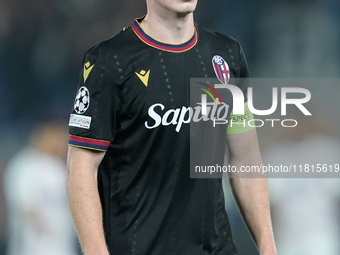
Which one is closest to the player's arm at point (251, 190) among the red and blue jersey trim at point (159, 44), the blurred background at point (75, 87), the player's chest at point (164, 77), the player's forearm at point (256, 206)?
the player's forearm at point (256, 206)

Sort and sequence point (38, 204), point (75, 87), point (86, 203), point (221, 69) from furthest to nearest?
point (75, 87)
point (38, 204)
point (221, 69)
point (86, 203)

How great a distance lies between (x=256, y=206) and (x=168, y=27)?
0.82 meters

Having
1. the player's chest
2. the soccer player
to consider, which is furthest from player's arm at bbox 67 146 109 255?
the player's chest

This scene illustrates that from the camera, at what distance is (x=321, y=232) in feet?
19.1

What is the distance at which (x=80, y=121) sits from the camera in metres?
2.78

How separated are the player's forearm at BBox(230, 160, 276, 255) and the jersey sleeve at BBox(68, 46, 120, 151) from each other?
0.64 meters

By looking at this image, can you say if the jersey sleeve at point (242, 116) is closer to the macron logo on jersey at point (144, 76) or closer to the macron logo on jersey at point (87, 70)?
the macron logo on jersey at point (144, 76)

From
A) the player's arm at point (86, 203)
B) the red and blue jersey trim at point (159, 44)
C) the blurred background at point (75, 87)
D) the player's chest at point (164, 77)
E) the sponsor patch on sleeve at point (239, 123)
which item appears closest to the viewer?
the player's arm at point (86, 203)

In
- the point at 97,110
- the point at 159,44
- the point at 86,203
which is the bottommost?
the point at 86,203

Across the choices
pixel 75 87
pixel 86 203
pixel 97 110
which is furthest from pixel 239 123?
pixel 75 87

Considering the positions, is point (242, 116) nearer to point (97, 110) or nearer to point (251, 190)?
point (251, 190)

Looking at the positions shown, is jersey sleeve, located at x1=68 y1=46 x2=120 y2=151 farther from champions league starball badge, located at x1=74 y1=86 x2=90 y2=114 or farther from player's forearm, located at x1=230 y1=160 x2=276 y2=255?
player's forearm, located at x1=230 y1=160 x2=276 y2=255

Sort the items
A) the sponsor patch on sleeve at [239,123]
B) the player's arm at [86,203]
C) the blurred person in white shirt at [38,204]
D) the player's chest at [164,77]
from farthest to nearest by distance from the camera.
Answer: the blurred person in white shirt at [38,204] < the sponsor patch on sleeve at [239,123] < the player's chest at [164,77] < the player's arm at [86,203]

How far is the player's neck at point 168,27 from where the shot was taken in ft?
9.43
